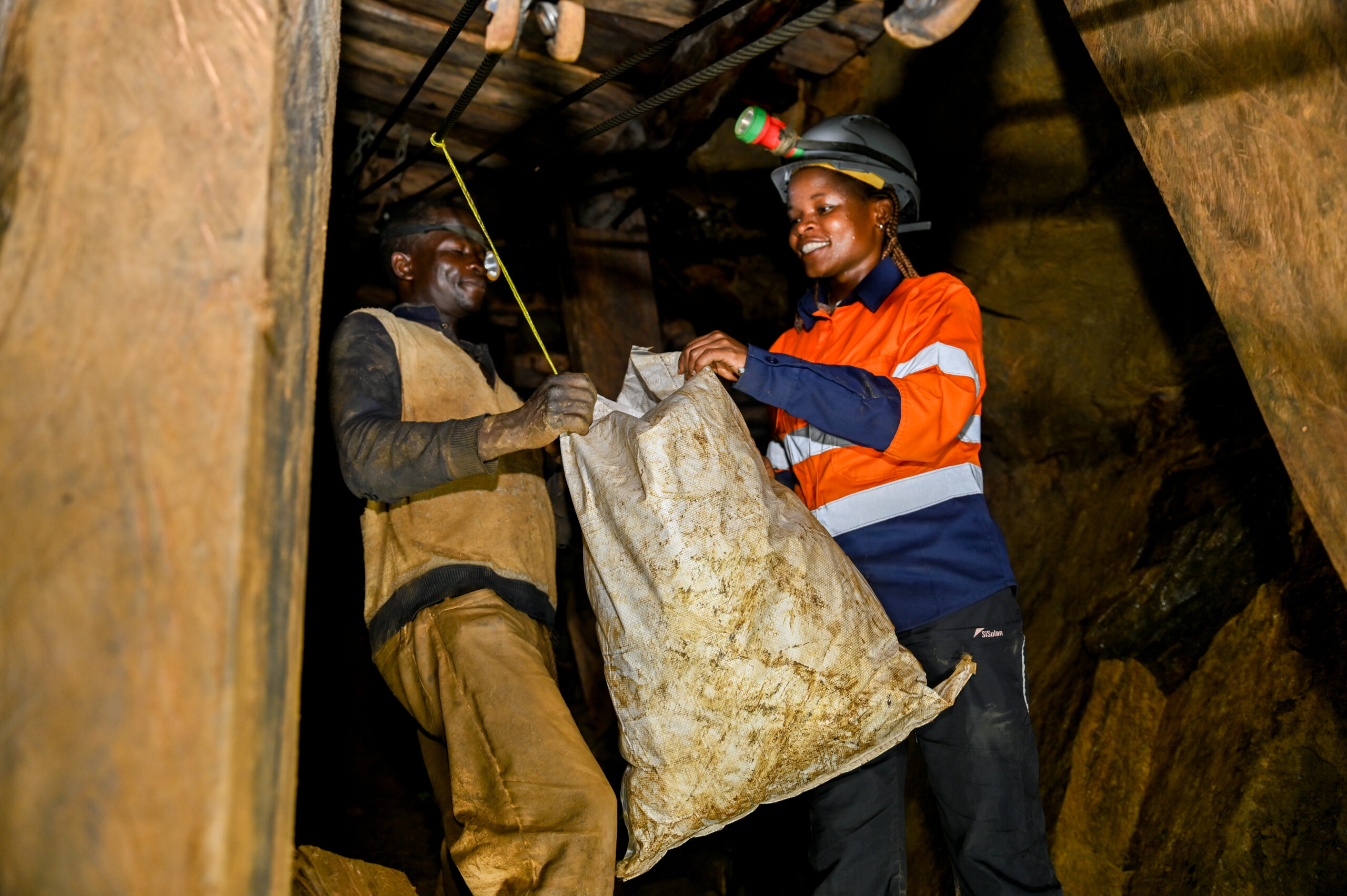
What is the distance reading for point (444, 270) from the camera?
2.77 m

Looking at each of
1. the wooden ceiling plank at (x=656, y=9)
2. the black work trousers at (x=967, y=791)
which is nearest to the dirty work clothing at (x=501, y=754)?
the black work trousers at (x=967, y=791)

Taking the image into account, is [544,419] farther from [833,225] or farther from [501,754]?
[833,225]

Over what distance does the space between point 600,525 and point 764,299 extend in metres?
2.86

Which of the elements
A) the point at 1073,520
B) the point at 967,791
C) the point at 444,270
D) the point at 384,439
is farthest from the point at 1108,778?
the point at 444,270

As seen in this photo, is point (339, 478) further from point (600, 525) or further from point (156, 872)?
point (156, 872)

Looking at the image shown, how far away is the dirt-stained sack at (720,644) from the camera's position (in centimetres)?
164

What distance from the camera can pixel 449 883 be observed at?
2.01 meters

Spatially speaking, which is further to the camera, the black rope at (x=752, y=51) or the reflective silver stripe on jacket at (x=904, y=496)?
the reflective silver stripe on jacket at (x=904, y=496)

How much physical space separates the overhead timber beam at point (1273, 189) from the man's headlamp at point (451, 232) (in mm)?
1916

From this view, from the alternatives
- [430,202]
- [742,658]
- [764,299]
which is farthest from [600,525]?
[764,299]

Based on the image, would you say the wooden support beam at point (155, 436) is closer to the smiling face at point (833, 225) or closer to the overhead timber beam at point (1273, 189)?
the overhead timber beam at point (1273, 189)

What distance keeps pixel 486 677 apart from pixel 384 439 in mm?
574

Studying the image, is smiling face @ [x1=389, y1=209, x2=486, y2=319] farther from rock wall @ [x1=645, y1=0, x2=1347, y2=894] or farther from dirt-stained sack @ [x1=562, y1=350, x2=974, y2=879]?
rock wall @ [x1=645, y1=0, x2=1347, y2=894]

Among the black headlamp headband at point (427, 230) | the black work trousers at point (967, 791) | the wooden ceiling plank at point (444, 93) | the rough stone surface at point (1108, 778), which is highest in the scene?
the wooden ceiling plank at point (444, 93)
